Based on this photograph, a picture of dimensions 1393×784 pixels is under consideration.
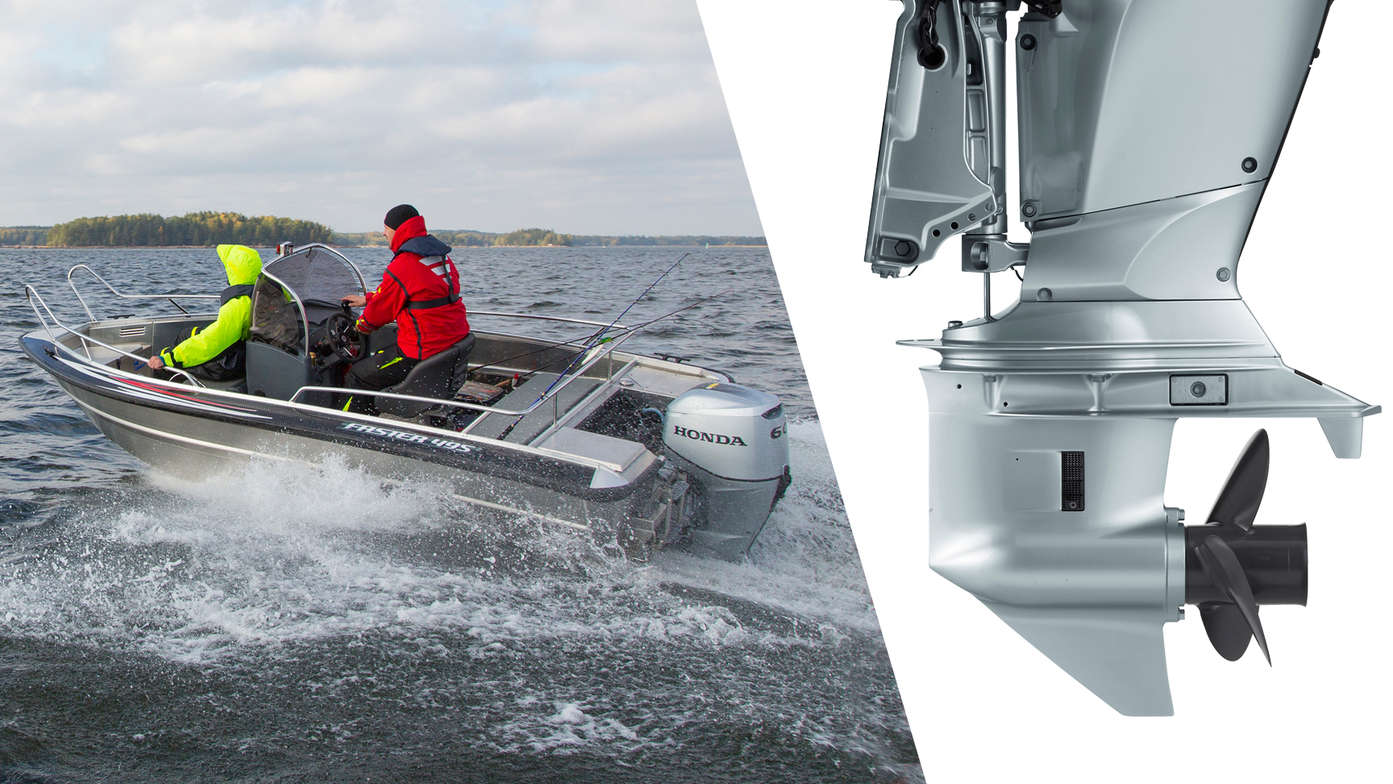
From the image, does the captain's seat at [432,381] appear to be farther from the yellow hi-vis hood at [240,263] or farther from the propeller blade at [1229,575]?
the propeller blade at [1229,575]

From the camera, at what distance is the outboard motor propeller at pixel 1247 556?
145cm

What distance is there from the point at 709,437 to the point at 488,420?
107 cm

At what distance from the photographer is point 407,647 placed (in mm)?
3867

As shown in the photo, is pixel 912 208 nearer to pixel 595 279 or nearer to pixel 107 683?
pixel 107 683

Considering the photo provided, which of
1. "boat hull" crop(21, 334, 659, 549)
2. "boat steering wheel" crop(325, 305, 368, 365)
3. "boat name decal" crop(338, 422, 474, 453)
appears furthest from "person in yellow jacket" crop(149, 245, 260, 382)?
"boat name decal" crop(338, 422, 474, 453)

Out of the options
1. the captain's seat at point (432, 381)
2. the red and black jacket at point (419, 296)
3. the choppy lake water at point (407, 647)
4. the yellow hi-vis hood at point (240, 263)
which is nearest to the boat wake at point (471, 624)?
the choppy lake water at point (407, 647)

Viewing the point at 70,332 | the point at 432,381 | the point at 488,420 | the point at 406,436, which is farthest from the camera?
the point at 70,332

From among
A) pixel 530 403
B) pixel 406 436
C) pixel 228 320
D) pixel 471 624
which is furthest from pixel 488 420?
pixel 228 320

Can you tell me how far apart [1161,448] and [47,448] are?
7583 mm

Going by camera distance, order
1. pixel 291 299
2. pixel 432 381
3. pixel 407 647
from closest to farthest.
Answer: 1. pixel 407 647
2. pixel 432 381
3. pixel 291 299

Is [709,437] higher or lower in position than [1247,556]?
lower

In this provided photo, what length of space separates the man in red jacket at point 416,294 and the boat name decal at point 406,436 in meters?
0.51

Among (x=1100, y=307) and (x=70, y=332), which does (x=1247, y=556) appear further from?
(x=70, y=332)

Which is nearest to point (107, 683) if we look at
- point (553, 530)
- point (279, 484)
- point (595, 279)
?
point (279, 484)
